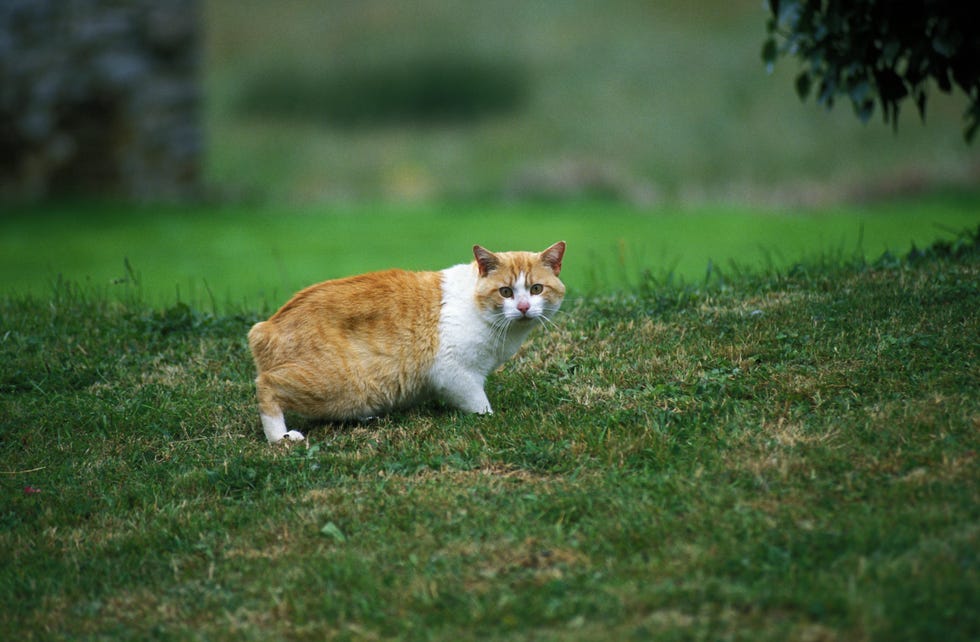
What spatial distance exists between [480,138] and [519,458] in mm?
14084

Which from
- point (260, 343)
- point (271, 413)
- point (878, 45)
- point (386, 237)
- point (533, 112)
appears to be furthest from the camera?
point (533, 112)

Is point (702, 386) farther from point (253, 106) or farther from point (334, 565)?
point (253, 106)

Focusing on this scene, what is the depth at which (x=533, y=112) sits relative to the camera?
1891 cm

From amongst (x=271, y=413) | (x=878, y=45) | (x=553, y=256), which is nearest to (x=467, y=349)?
(x=553, y=256)

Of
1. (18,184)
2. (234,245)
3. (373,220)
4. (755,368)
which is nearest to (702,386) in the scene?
(755,368)

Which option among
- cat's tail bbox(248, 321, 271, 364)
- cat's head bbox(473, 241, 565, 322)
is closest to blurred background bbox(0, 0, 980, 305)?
cat's head bbox(473, 241, 565, 322)

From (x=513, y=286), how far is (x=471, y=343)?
1.25 feet

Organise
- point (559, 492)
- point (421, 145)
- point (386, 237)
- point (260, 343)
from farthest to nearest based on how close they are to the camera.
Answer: point (421, 145), point (386, 237), point (260, 343), point (559, 492)

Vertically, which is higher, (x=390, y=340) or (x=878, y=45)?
(x=878, y=45)

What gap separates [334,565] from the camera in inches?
157

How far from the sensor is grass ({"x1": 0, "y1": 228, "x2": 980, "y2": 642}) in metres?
3.61

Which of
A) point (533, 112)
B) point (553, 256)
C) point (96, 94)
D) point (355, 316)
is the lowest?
point (355, 316)

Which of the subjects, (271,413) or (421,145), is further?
(421,145)

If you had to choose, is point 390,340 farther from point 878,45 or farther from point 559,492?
point 878,45
